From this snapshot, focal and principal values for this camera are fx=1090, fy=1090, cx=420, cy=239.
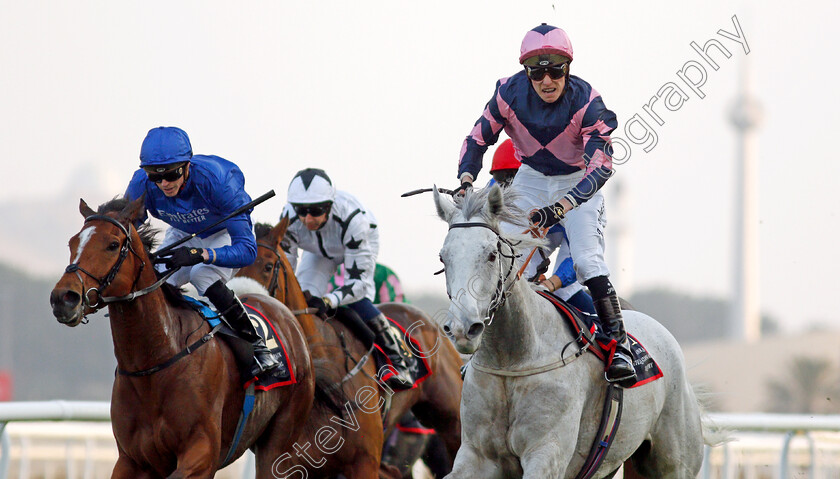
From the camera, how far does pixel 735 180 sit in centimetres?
4247

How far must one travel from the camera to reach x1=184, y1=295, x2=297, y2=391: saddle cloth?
579 cm

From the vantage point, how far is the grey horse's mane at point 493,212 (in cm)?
466

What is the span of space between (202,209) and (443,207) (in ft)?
5.86

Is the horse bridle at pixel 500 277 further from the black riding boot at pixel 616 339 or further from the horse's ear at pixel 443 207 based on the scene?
the black riding boot at pixel 616 339

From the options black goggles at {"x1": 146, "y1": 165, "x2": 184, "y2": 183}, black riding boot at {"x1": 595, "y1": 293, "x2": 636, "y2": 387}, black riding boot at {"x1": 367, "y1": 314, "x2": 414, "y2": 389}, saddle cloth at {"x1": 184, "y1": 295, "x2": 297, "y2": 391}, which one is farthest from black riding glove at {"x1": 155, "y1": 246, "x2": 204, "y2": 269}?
black riding boot at {"x1": 595, "y1": 293, "x2": 636, "y2": 387}

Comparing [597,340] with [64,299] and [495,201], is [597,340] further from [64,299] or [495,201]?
[64,299]

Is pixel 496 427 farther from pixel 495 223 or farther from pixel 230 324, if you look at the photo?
pixel 230 324

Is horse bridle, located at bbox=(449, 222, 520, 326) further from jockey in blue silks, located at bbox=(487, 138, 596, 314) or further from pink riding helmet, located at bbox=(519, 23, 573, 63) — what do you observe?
pink riding helmet, located at bbox=(519, 23, 573, 63)

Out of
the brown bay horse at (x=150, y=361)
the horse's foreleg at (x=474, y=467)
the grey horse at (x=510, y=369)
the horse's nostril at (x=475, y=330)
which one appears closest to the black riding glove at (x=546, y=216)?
the grey horse at (x=510, y=369)

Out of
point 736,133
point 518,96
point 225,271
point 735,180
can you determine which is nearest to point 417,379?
point 225,271

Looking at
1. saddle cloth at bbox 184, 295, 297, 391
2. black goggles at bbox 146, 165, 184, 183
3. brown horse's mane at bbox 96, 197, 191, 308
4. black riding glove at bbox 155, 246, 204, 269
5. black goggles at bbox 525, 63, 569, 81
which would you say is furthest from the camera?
saddle cloth at bbox 184, 295, 297, 391

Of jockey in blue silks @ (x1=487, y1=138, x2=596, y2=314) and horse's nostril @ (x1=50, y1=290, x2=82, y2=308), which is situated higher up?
horse's nostril @ (x1=50, y1=290, x2=82, y2=308)

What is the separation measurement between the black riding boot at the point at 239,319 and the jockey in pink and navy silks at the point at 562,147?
141cm

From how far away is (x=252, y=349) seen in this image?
19.1 ft
